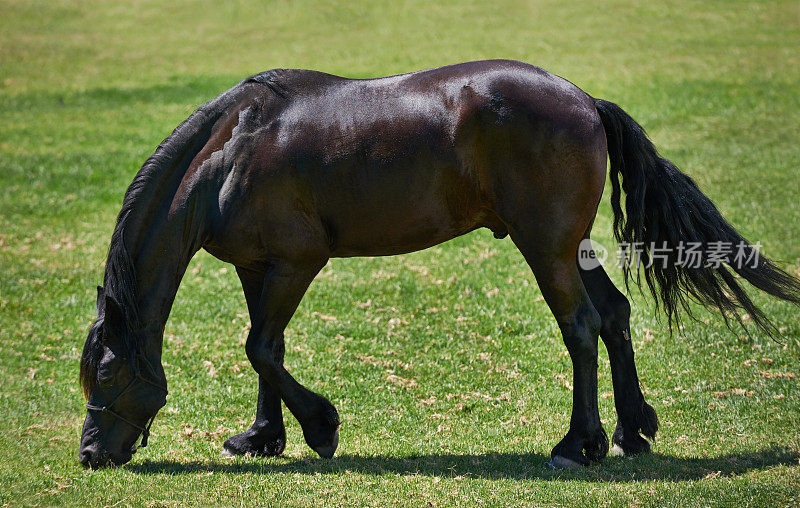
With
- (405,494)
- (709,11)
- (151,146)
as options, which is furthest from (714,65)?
(405,494)

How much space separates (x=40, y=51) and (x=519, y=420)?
2327cm

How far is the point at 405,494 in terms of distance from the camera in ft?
18.9

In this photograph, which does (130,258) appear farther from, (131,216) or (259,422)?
(259,422)

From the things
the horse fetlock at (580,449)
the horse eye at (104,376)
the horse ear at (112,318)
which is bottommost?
the horse fetlock at (580,449)

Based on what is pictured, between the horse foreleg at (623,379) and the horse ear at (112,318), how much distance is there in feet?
10.6

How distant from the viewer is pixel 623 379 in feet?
21.6

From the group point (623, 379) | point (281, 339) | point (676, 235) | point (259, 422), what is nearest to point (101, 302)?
point (281, 339)

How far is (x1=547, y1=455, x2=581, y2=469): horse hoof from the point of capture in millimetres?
6152

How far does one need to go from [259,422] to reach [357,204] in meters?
1.81

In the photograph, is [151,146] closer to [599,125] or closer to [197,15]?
[599,125]

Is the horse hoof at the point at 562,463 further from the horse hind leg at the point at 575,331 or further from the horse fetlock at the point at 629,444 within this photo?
the horse fetlock at the point at 629,444

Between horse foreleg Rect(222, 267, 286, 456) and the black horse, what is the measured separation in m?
0.32

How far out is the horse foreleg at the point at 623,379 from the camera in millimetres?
6578

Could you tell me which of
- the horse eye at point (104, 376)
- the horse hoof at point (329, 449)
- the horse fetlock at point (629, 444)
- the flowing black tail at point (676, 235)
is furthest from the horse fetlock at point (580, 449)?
the horse eye at point (104, 376)
